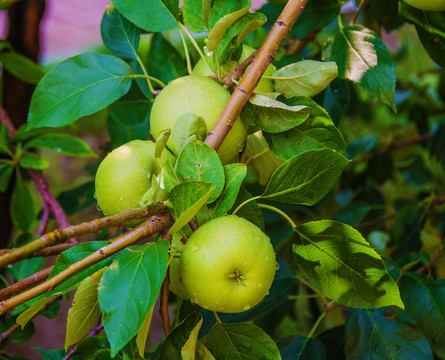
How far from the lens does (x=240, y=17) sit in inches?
20.9

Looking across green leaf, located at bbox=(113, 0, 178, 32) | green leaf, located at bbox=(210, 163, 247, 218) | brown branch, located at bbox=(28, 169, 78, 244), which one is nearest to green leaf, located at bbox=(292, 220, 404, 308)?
green leaf, located at bbox=(210, 163, 247, 218)

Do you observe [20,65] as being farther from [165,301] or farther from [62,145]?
[165,301]

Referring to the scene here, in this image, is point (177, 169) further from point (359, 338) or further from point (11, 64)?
point (11, 64)

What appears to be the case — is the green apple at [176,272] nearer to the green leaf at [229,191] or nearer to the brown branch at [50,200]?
the green leaf at [229,191]

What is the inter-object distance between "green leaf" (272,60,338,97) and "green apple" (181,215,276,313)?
0.67 ft

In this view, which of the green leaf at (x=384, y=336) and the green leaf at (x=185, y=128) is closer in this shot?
the green leaf at (x=185, y=128)

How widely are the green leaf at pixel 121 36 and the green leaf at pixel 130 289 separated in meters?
0.39

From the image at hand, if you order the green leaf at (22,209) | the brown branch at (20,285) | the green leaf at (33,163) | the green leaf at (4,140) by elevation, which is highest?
the brown branch at (20,285)

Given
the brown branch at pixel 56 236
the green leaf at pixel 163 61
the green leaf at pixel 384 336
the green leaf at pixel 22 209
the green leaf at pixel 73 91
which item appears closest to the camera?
the brown branch at pixel 56 236

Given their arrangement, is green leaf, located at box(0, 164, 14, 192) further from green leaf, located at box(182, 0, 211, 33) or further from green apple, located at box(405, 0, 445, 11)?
green apple, located at box(405, 0, 445, 11)

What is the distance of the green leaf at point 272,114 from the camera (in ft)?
1.66

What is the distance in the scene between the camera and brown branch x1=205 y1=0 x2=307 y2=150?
0.49m

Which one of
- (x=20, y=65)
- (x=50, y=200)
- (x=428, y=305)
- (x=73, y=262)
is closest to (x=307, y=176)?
(x=73, y=262)

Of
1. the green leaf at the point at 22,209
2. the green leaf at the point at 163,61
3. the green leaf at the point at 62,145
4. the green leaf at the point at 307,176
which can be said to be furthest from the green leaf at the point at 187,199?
the green leaf at the point at 22,209
